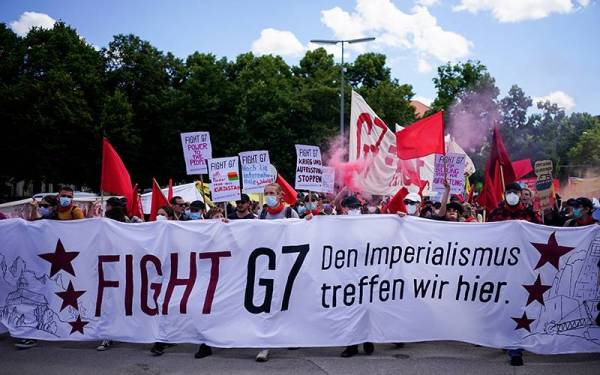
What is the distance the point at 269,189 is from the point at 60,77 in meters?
30.0

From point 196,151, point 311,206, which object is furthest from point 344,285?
point 196,151

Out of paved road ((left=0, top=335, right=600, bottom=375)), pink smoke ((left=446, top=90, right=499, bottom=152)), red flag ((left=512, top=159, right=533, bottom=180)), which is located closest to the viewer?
paved road ((left=0, top=335, right=600, bottom=375))

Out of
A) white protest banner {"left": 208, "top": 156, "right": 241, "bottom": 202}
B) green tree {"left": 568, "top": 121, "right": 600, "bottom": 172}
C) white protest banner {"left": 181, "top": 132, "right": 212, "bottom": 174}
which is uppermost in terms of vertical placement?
green tree {"left": 568, "top": 121, "right": 600, "bottom": 172}

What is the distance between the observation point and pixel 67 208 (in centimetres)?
766

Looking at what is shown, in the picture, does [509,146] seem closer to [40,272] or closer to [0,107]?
[0,107]

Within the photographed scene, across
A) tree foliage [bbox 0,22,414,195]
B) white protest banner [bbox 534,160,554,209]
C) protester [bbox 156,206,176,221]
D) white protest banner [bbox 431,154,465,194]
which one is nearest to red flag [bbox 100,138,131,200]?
protester [bbox 156,206,176,221]

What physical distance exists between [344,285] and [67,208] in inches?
151

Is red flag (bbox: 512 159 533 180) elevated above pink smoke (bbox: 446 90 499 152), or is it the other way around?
pink smoke (bbox: 446 90 499 152)

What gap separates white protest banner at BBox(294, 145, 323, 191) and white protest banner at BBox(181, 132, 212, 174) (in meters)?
2.05

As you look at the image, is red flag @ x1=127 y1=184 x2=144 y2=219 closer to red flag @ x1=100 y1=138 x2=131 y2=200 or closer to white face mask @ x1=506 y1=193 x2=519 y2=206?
red flag @ x1=100 y1=138 x2=131 y2=200

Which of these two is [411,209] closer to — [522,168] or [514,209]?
[514,209]

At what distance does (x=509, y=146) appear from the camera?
2375 inches

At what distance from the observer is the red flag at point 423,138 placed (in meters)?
8.44

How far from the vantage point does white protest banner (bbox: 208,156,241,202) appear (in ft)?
27.5
